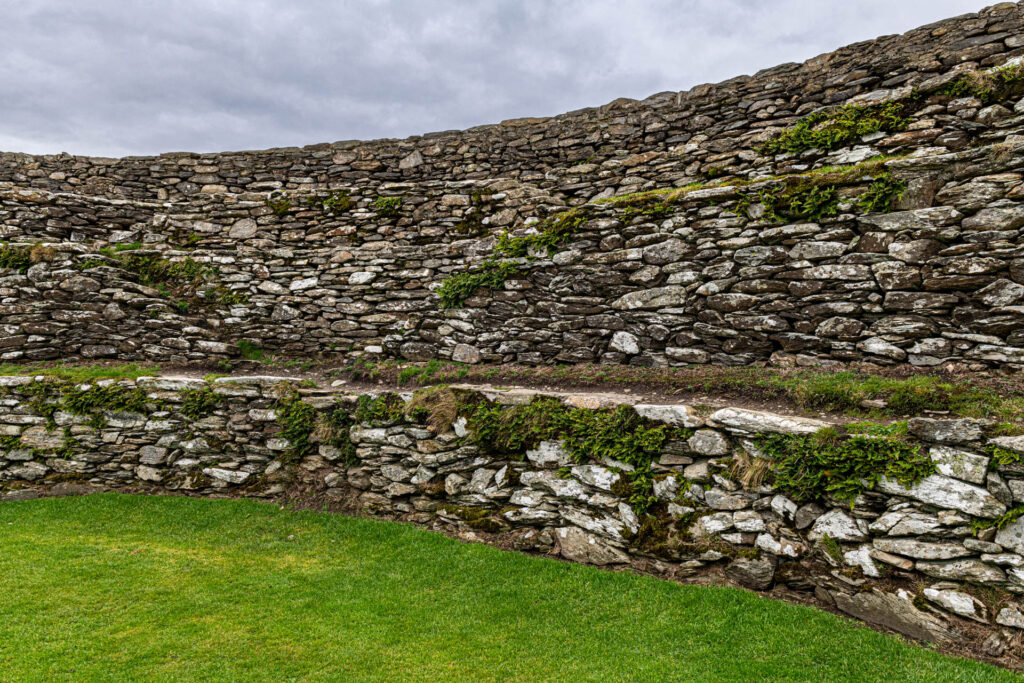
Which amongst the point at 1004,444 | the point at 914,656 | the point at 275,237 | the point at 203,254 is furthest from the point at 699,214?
the point at 203,254

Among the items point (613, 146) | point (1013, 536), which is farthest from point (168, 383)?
point (1013, 536)

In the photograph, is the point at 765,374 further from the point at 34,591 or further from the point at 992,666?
the point at 34,591

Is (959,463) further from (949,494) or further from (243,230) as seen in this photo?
(243,230)

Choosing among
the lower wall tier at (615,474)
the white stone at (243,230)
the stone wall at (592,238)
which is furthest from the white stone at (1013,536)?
the white stone at (243,230)

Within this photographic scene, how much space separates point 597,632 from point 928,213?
735 centimetres

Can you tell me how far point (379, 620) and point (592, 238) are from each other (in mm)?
7279

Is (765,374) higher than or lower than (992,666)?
higher

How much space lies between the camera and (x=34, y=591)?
6055mm

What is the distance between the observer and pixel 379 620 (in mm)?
5727

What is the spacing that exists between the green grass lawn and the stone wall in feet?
13.2

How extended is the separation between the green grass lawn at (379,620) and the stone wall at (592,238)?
402cm

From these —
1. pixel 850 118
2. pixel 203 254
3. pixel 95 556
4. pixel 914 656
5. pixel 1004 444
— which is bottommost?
pixel 95 556

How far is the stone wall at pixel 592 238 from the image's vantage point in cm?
701

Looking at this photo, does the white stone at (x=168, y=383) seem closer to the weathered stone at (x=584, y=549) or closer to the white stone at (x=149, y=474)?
the white stone at (x=149, y=474)
